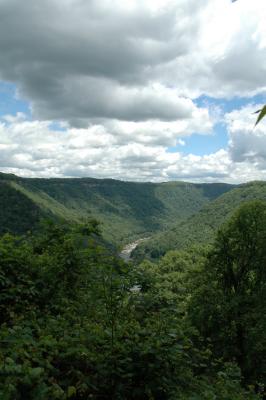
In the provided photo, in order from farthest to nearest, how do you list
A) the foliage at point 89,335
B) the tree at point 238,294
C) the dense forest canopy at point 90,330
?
the tree at point 238,294 < the dense forest canopy at point 90,330 < the foliage at point 89,335

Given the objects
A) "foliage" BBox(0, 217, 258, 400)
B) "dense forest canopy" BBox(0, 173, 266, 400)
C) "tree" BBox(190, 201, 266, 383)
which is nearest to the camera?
"foliage" BBox(0, 217, 258, 400)

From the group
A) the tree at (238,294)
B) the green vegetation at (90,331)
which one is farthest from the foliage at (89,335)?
the tree at (238,294)

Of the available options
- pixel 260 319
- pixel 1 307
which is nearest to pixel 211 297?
pixel 260 319

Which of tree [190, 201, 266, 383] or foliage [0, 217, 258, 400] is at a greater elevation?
foliage [0, 217, 258, 400]

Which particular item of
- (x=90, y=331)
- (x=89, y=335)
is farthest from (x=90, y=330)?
(x=89, y=335)

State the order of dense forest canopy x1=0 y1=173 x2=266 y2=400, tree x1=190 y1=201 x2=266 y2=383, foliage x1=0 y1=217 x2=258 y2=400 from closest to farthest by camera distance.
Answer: foliage x1=0 y1=217 x2=258 y2=400 < dense forest canopy x1=0 y1=173 x2=266 y2=400 < tree x1=190 y1=201 x2=266 y2=383

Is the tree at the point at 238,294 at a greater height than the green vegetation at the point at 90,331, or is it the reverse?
the green vegetation at the point at 90,331

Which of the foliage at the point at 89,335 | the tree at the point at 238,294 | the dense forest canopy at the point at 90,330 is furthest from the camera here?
the tree at the point at 238,294

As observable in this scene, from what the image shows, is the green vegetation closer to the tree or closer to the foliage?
the foliage

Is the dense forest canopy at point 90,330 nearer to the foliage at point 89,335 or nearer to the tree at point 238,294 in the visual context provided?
the foliage at point 89,335

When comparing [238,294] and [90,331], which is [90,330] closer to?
[90,331]

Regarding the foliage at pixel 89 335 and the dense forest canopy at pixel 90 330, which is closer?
the foliage at pixel 89 335

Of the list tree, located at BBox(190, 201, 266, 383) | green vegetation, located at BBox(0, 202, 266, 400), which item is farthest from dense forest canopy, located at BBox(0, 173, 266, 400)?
tree, located at BBox(190, 201, 266, 383)
